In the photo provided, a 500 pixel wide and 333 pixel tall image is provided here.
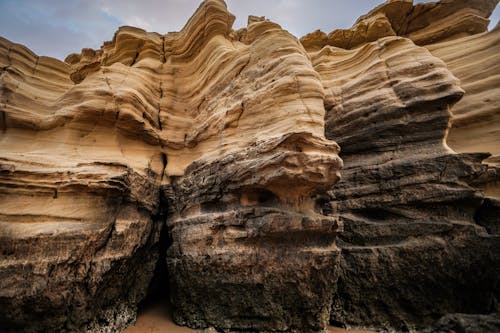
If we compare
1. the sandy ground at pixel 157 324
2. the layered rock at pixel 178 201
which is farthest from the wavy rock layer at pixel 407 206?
the layered rock at pixel 178 201

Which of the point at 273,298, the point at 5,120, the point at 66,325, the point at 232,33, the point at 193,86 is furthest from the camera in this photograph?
the point at 232,33

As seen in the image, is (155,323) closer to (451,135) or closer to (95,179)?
(95,179)

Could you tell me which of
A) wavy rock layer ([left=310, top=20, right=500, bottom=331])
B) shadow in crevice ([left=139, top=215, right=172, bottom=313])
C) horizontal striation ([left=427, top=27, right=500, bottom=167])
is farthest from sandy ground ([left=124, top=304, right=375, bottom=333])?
horizontal striation ([left=427, top=27, right=500, bottom=167])

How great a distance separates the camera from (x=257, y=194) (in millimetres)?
4574

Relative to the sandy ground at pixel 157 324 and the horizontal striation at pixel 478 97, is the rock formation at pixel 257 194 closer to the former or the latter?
the horizontal striation at pixel 478 97

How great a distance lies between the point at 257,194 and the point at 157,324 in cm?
329

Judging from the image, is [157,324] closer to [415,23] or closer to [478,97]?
[478,97]

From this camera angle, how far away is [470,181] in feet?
16.2

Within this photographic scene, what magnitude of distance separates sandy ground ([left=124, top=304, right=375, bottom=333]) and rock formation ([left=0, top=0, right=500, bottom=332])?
0.20 m

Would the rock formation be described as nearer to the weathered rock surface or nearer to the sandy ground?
the weathered rock surface

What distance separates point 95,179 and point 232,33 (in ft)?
22.4

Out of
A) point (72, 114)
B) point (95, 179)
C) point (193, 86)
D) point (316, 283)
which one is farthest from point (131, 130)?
point (316, 283)

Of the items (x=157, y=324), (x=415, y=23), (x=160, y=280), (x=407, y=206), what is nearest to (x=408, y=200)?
(x=407, y=206)

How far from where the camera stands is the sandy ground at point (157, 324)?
4.45 m
